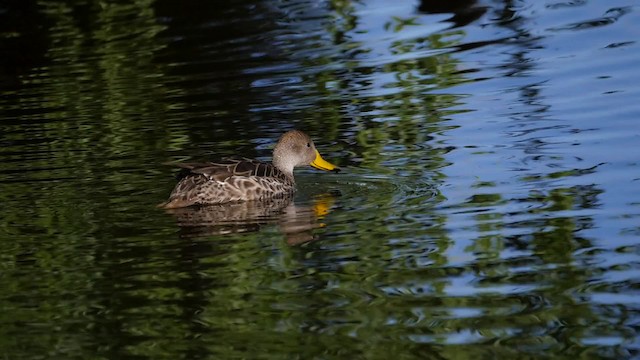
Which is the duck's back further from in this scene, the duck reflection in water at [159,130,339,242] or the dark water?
the dark water

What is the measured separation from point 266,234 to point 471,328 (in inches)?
107

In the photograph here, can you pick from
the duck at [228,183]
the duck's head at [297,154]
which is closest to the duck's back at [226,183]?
the duck at [228,183]

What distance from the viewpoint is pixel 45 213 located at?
10750mm

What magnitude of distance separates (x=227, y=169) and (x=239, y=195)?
8.2 inches

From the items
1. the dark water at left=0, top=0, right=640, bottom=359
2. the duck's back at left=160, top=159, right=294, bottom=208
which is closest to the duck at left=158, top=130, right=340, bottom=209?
the duck's back at left=160, top=159, right=294, bottom=208

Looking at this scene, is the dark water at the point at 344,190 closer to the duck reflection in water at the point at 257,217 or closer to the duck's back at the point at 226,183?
the duck reflection in water at the point at 257,217

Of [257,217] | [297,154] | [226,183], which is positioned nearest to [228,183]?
[226,183]

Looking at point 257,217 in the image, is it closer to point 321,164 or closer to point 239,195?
point 239,195

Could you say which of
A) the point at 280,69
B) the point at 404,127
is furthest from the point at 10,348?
the point at 280,69

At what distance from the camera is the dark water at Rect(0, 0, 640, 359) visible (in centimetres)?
792

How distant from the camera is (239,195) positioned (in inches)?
453

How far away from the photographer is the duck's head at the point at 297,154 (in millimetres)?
12203

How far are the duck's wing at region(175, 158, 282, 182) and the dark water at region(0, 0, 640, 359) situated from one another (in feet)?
0.95

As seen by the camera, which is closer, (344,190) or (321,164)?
(344,190)
